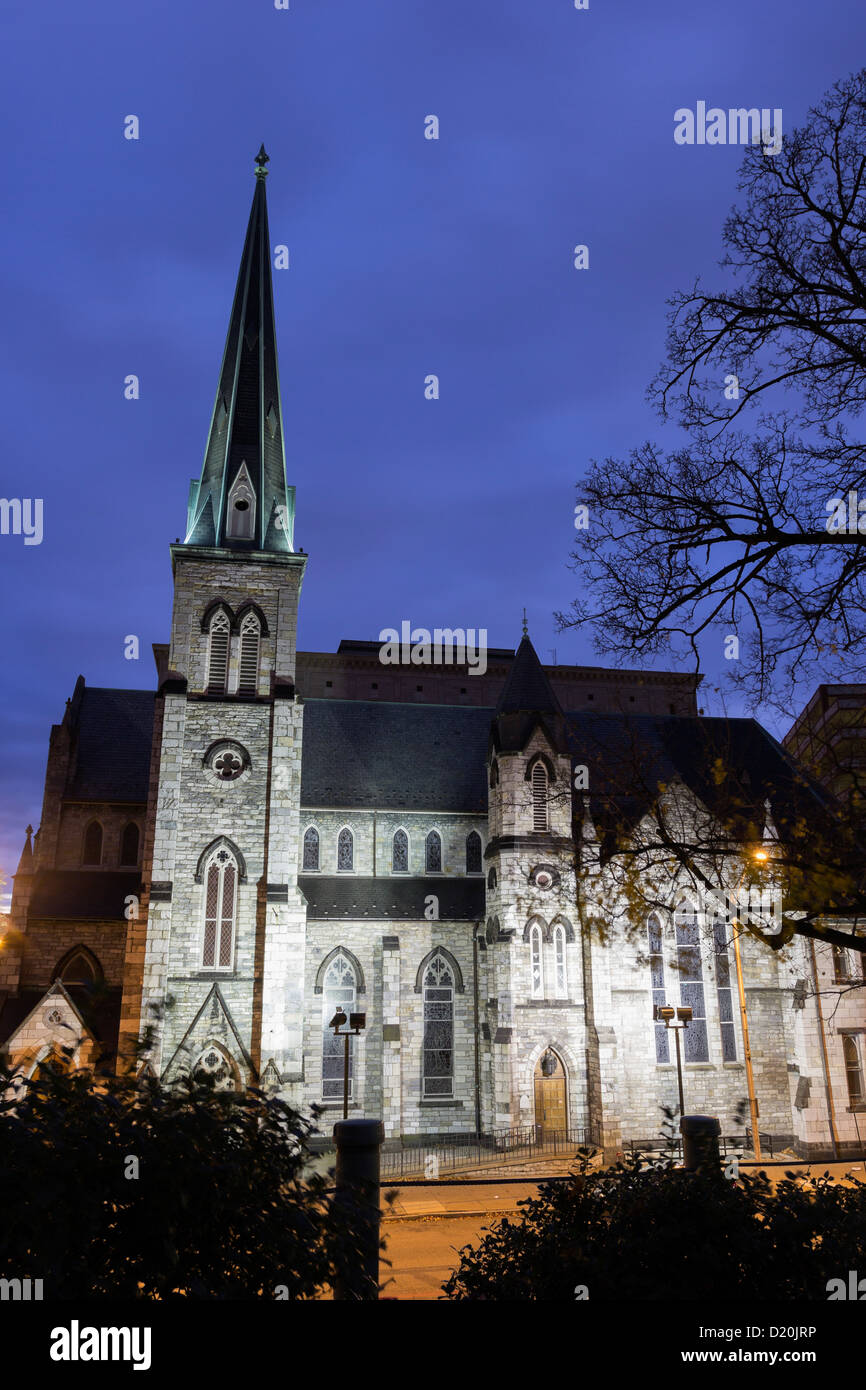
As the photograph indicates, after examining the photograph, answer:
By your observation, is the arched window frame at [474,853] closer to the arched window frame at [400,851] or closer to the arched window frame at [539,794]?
the arched window frame at [400,851]

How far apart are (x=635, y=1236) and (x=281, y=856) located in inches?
909

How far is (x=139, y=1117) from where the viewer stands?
5141 millimetres

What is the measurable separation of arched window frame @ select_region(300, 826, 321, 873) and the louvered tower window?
614 centimetres

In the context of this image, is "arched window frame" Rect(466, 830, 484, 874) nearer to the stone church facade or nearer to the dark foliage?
the stone church facade

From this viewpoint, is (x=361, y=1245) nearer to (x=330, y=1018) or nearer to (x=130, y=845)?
(x=330, y=1018)

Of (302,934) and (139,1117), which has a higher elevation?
(302,934)

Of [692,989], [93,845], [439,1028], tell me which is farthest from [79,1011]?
[692,989]

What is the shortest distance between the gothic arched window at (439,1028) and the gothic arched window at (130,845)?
12.2m

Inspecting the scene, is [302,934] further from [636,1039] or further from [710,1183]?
[710,1183]

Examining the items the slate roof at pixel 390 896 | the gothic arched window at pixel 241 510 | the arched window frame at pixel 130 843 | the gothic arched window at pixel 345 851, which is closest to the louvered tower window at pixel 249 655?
the gothic arched window at pixel 241 510

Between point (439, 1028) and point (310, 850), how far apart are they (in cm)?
779

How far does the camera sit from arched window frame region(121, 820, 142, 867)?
1357 inches

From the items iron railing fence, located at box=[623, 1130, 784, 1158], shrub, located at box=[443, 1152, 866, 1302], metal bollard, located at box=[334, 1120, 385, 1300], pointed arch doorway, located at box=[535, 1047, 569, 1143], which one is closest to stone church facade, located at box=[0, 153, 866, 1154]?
pointed arch doorway, located at box=[535, 1047, 569, 1143]
